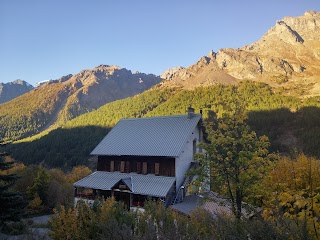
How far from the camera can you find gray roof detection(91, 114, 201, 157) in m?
29.9

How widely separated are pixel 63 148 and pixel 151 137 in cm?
8627

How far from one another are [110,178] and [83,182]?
133 inches

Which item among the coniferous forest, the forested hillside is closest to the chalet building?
the coniferous forest

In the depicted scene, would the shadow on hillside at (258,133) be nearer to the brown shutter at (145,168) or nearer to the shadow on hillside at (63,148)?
the shadow on hillside at (63,148)

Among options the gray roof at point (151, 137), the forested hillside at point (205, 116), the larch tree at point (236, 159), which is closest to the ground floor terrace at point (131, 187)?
the gray roof at point (151, 137)

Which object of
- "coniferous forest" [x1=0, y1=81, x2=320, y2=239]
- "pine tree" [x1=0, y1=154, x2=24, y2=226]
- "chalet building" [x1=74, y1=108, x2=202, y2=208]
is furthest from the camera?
"chalet building" [x1=74, y1=108, x2=202, y2=208]

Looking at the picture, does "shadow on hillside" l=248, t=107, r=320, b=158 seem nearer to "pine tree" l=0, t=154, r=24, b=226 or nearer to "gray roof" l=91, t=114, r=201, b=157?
"gray roof" l=91, t=114, r=201, b=157

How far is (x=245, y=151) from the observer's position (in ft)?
49.3

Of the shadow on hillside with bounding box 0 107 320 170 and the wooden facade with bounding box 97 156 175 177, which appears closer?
the wooden facade with bounding box 97 156 175 177

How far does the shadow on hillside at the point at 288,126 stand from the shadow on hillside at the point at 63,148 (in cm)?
5812

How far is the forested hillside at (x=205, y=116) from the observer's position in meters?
98.3

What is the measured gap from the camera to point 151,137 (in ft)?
106

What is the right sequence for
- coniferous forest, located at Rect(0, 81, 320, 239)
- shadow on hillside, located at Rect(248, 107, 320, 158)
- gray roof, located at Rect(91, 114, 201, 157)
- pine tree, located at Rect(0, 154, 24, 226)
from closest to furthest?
coniferous forest, located at Rect(0, 81, 320, 239), pine tree, located at Rect(0, 154, 24, 226), gray roof, located at Rect(91, 114, 201, 157), shadow on hillside, located at Rect(248, 107, 320, 158)

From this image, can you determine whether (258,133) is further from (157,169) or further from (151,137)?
(157,169)
